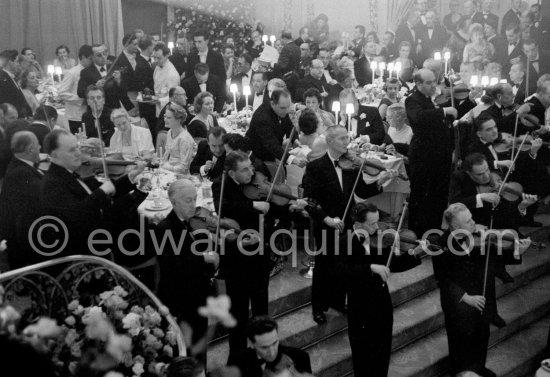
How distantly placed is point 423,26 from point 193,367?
10.8m

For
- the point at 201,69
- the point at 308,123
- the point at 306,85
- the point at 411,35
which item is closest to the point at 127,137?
the point at 308,123

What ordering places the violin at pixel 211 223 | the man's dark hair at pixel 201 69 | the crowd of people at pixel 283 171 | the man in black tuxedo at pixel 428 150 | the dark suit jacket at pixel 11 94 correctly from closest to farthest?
the crowd of people at pixel 283 171 < the violin at pixel 211 223 < the man in black tuxedo at pixel 428 150 < the dark suit jacket at pixel 11 94 < the man's dark hair at pixel 201 69

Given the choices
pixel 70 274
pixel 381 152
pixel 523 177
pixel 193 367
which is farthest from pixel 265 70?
pixel 193 367

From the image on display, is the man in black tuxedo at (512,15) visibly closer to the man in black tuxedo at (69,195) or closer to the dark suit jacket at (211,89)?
the dark suit jacket at (211,89)

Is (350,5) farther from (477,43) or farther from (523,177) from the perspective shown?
(523,177)

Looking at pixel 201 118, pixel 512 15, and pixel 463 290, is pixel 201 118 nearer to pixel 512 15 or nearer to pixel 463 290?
pixel 463 290

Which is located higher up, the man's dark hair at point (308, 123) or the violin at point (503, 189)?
the man's dark hair at point (308, 123)

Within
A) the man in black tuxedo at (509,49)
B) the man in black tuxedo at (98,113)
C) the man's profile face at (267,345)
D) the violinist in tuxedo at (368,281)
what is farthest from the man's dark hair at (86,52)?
the man in black tuxedo at (509,49)

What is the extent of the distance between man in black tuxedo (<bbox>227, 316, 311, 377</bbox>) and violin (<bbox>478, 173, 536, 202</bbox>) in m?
2.63

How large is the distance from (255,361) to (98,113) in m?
4.16

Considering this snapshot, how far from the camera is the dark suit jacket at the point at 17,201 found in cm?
489

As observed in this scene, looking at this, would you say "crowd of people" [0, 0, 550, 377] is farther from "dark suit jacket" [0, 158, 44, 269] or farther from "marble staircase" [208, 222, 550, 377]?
"marble staircase" [208, 222, 550, 377]

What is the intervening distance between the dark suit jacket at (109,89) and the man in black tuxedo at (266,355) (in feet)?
16.3

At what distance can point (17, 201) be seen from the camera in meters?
5.02
